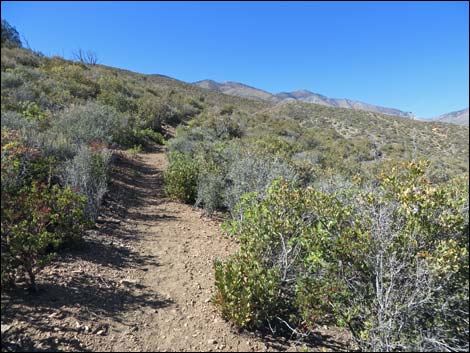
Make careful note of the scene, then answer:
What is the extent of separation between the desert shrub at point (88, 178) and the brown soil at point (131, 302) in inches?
15.2

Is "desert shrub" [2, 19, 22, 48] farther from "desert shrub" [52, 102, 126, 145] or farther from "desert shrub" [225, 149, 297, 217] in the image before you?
"desert shrub" [225, 149, 297, 217]

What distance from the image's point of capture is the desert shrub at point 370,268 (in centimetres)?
297

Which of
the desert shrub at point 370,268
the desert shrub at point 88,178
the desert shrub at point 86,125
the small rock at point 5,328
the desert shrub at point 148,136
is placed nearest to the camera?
the small rock at point 5,328

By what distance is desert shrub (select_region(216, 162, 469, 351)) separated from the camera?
297cm

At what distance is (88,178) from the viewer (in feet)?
19.5

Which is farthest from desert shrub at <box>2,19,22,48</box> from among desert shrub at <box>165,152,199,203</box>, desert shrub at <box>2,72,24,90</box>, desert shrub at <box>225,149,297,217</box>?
desert shrub at <box>225,149,297,217</box>

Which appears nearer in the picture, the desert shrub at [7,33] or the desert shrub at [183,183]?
the desert shrub at [7,33]

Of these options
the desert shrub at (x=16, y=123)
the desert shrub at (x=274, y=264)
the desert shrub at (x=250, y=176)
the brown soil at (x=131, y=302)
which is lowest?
the brown soil at (x=131, y=302)

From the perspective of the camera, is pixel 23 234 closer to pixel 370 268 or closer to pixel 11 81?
pixel 370 268

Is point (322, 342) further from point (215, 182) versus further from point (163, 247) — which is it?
point (215, 182)

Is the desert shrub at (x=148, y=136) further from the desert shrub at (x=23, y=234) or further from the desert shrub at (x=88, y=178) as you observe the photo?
the desert shrub at (x=23, y=234)

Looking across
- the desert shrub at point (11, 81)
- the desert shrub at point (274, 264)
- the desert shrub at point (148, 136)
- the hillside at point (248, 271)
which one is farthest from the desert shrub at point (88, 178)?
the desert shrub at point (148, 136)

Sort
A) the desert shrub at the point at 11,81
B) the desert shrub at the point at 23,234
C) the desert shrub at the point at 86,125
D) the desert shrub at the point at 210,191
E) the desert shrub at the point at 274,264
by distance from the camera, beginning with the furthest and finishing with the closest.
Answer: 1. the desert shrub at the point at 11,81
2. the desert shrub at the point at 86,125
3. the desert shrub at the point at 210,191
4. the desert shrub at the point at 274,264
5. the desert shrub at the point at 23,234

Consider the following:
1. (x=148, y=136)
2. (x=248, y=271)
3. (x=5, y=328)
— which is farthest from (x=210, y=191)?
(x=148, y=136)
